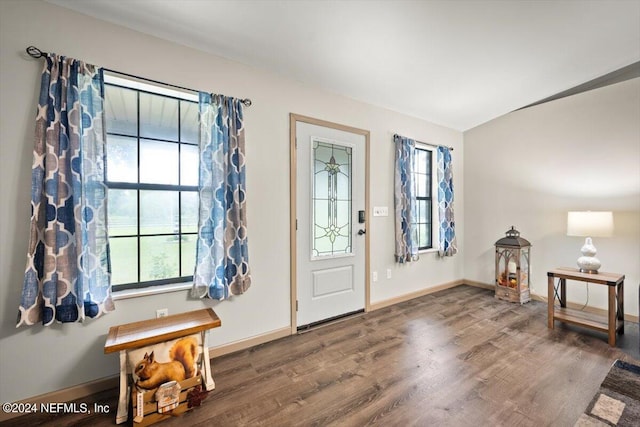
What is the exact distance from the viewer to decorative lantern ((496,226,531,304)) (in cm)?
370

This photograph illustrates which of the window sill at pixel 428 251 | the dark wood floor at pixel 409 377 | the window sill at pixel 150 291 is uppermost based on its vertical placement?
the window sill at pixel 428 251

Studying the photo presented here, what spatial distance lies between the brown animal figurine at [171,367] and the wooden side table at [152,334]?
7cm

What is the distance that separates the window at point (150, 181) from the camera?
2.08 m

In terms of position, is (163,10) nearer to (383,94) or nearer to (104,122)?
(104,122)

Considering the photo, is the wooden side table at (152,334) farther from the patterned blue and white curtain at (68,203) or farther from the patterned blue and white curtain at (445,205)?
the patterned blue and white curtain at (445,205)

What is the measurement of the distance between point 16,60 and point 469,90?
13.5ft

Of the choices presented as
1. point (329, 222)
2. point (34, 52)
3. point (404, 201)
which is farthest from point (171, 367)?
point (404, 201)

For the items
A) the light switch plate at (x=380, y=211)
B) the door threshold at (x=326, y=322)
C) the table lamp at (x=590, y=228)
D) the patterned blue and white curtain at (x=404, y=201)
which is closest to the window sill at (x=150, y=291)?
the door threshold at (x=326, y=322)

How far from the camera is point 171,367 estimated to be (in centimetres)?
173

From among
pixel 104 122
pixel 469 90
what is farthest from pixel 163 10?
pixel 469 90

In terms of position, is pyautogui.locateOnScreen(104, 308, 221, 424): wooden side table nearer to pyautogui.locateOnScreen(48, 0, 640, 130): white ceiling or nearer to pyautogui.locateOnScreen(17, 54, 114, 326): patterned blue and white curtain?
pyautogui.locateOnScreen(17, 54, 114, 326): patterned blue and white curtain

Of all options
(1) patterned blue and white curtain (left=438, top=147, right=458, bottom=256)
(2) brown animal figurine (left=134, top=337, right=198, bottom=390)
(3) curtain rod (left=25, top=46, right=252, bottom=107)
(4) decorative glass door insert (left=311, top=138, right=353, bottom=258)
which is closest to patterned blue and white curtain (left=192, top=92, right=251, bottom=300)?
(3) curtain rod (left=25, top=46, right=252, bottom=107)

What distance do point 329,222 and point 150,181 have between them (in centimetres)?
174

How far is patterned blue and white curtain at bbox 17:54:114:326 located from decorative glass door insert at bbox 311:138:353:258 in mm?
1791
